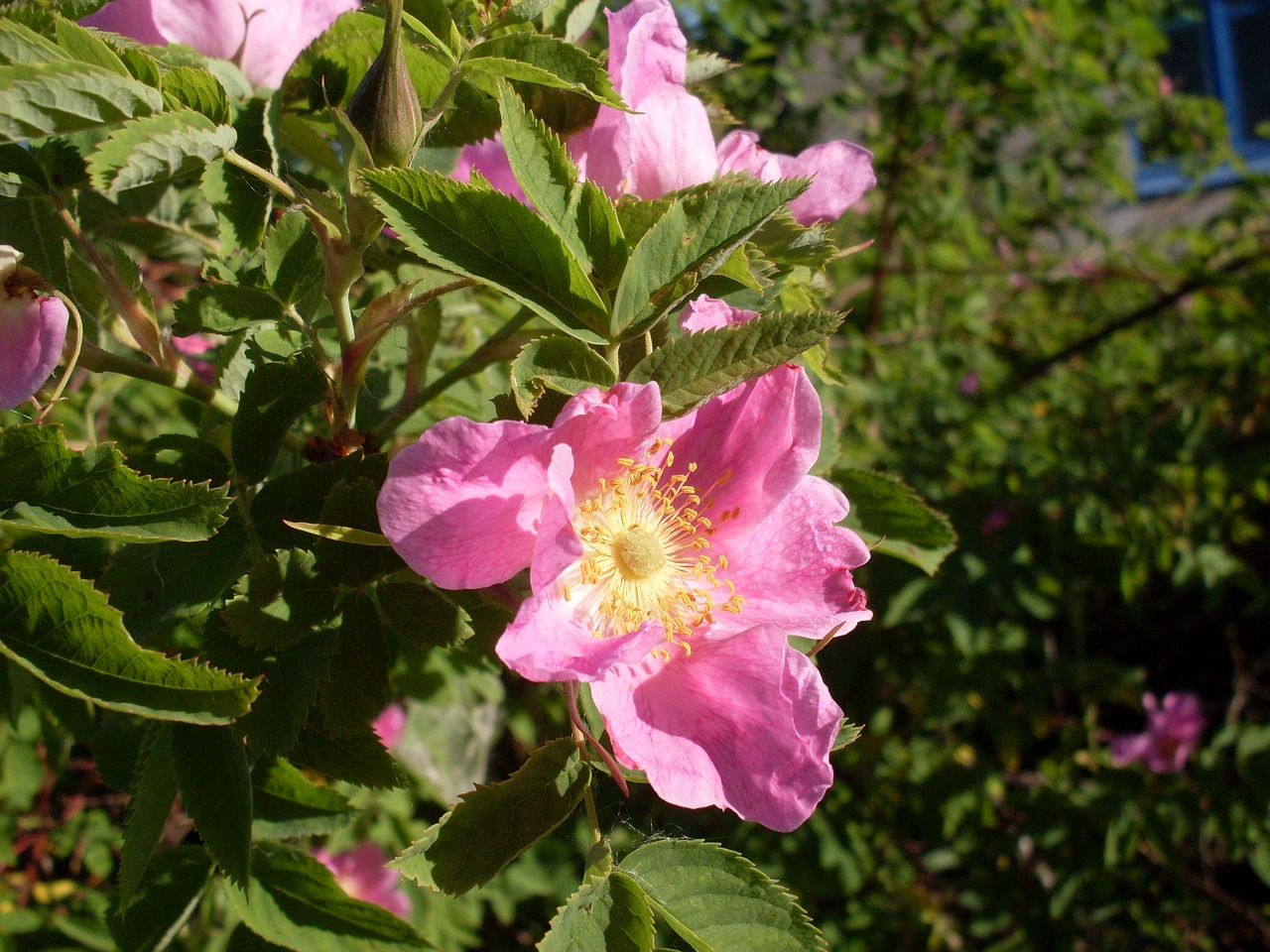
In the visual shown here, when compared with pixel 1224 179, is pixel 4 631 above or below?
above

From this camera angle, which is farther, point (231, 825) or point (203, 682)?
point (231, 825)

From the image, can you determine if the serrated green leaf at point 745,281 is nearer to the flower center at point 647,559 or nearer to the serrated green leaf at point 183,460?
the flower center at point 647,559

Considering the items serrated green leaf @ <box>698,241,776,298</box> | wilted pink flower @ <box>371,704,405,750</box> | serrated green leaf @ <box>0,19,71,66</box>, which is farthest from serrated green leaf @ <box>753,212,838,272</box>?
wilted pink flower @ <box>371,704,405,750</box>

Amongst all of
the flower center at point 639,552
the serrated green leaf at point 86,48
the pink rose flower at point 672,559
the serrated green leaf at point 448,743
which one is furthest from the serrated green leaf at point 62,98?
the serrated green leaf at point 448,743

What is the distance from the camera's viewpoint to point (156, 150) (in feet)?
2.32

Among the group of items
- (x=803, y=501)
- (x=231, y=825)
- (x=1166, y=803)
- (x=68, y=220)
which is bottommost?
(x=1166, y=803)

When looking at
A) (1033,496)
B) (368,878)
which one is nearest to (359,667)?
(368,878)

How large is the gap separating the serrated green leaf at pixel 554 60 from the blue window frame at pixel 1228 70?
7.88 meters

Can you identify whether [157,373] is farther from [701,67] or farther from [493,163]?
[701,67]

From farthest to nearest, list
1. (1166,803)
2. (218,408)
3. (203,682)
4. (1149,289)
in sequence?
(1149,289)
(1166,803)
(218,408)
(203,682)

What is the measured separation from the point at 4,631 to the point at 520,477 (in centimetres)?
41

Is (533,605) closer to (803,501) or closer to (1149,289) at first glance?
(803,501)

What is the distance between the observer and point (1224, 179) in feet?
25.5

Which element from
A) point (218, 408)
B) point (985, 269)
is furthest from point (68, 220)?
point (985, 269)
